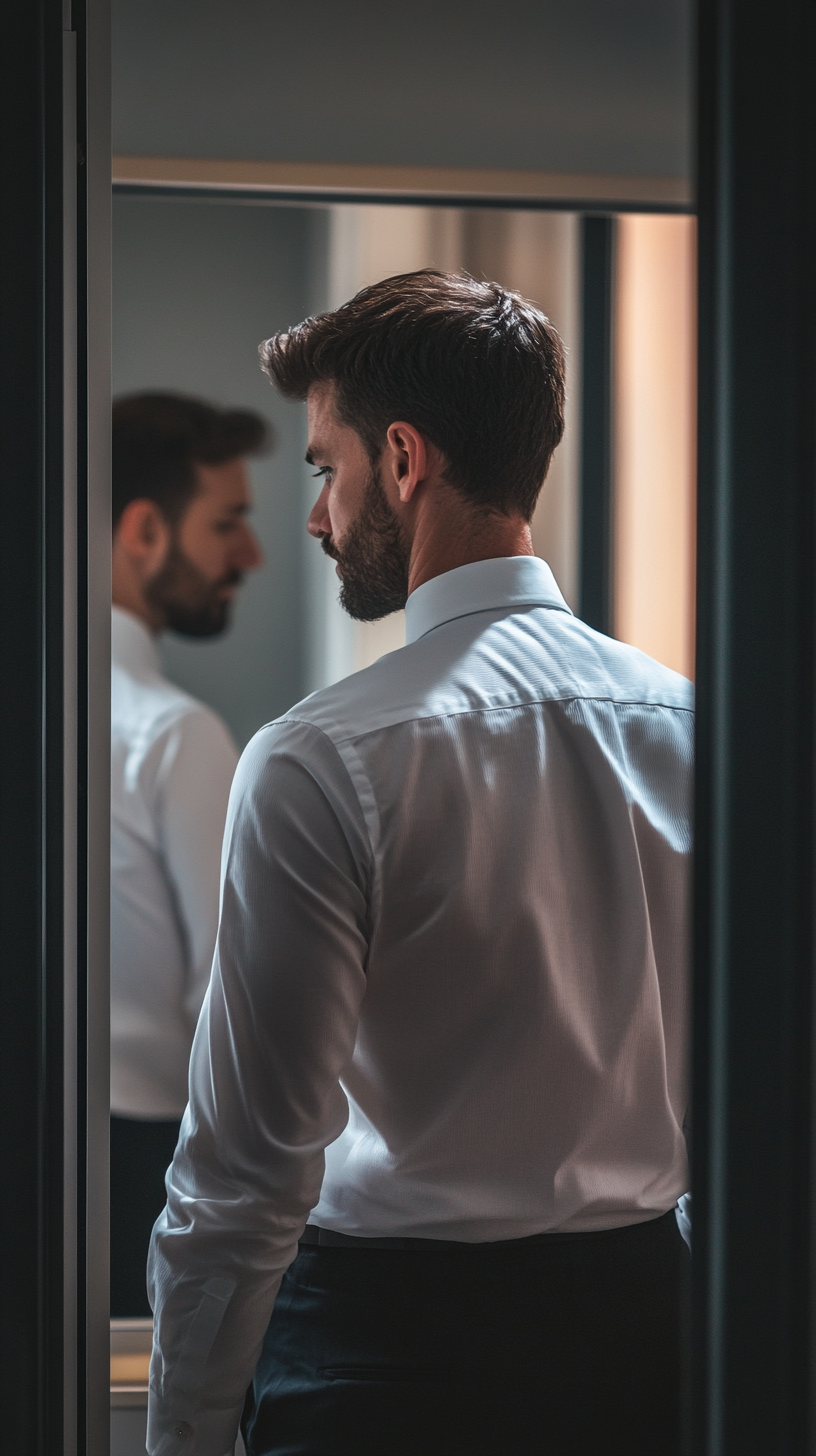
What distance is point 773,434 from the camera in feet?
1.35

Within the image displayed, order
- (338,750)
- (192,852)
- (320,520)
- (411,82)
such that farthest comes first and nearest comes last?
(192,852)
(411,82)
(320,520)
(338,750)

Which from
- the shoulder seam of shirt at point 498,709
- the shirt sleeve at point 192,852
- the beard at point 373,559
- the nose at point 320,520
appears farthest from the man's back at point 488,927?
the shirt sleeve at point 192,852

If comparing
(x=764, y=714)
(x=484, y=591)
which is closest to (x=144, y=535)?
(x=484, y=591)

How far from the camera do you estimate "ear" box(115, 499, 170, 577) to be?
5.11ft

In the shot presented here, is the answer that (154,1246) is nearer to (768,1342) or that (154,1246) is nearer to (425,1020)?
(425,1020)

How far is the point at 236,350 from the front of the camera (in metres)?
1.55

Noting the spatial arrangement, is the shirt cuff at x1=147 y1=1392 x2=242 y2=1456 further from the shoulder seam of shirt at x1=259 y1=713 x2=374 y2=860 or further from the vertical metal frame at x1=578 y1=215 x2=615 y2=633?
the vertical metal frame at x1=578 y1=215 x2=615 y2=633

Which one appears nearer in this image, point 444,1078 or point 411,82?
point 444,1078

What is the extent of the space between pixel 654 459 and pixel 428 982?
1082 millimetres

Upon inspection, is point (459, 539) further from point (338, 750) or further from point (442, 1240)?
point (442, 1240)

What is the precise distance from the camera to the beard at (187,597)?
156 centimetres

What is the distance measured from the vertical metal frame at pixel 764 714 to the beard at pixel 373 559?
18.0 inches
